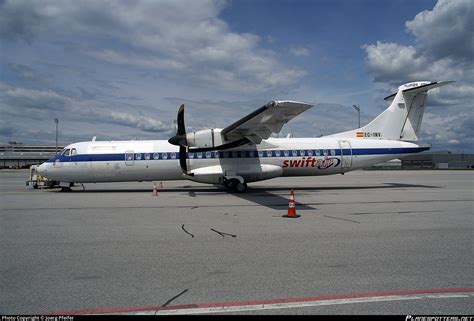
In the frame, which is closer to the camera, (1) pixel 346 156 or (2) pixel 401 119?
(1) pixel 346 156

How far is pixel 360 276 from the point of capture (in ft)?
17.3

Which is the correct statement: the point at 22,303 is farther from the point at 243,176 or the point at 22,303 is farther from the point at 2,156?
the point at 2,156

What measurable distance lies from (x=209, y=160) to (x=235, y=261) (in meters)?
13.6

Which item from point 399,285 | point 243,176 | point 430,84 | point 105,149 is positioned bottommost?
point 399,285

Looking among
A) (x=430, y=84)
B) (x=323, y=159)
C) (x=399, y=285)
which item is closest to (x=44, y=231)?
(x=399, y=285)

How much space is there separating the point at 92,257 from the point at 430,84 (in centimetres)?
2062

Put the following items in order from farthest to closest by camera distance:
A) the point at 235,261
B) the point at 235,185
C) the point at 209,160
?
the point at 209,160 → the point at 235,185 → the point at 235,261

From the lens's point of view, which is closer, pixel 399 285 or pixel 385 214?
pixel 399 285

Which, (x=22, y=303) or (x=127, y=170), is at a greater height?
(x=127, y=170)

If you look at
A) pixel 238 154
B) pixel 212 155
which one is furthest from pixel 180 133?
pixel 238 154

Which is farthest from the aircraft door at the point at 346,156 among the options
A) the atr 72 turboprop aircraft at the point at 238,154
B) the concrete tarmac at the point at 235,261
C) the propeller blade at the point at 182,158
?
the concrete tarmac at the point at 235,261

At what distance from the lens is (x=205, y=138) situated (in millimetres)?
18188

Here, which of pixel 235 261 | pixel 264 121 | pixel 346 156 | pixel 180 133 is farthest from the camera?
pixel 346 156

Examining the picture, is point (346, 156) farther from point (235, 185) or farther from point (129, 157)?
point (129, 157)
